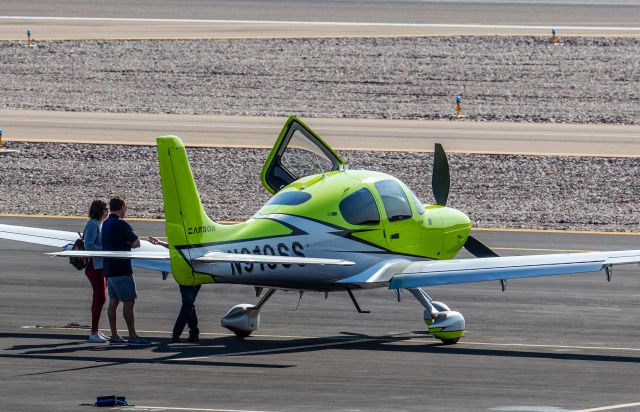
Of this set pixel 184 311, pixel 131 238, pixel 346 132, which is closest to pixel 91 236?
pixel 131 238

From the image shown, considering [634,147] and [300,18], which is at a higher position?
[300,18]

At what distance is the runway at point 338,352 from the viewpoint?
15.9m

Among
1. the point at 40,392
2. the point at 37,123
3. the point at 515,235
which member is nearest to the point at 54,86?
the point at 37,123

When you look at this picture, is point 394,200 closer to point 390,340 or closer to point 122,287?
point 390,340

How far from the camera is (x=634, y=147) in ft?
134

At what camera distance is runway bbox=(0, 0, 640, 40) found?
5972cm

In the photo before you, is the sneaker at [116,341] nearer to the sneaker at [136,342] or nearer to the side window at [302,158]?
the sneaker at [136,342]

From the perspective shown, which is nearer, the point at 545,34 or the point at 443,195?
the point at 443,195

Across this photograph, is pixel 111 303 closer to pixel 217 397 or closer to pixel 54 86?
pixel 217 397

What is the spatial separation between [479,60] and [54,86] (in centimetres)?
1739

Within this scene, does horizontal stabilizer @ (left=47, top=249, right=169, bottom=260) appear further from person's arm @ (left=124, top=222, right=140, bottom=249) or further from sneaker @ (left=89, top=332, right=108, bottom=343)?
sneaker @ (left=89, top=332, right=108, bottom=343)

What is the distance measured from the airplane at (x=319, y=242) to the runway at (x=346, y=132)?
18684 millimetres

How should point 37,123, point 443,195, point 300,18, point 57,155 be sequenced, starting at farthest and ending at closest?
1. point 300,18
2. point 37,123
3. point 57,155
4. point 443,195

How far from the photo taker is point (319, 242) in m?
19.2
